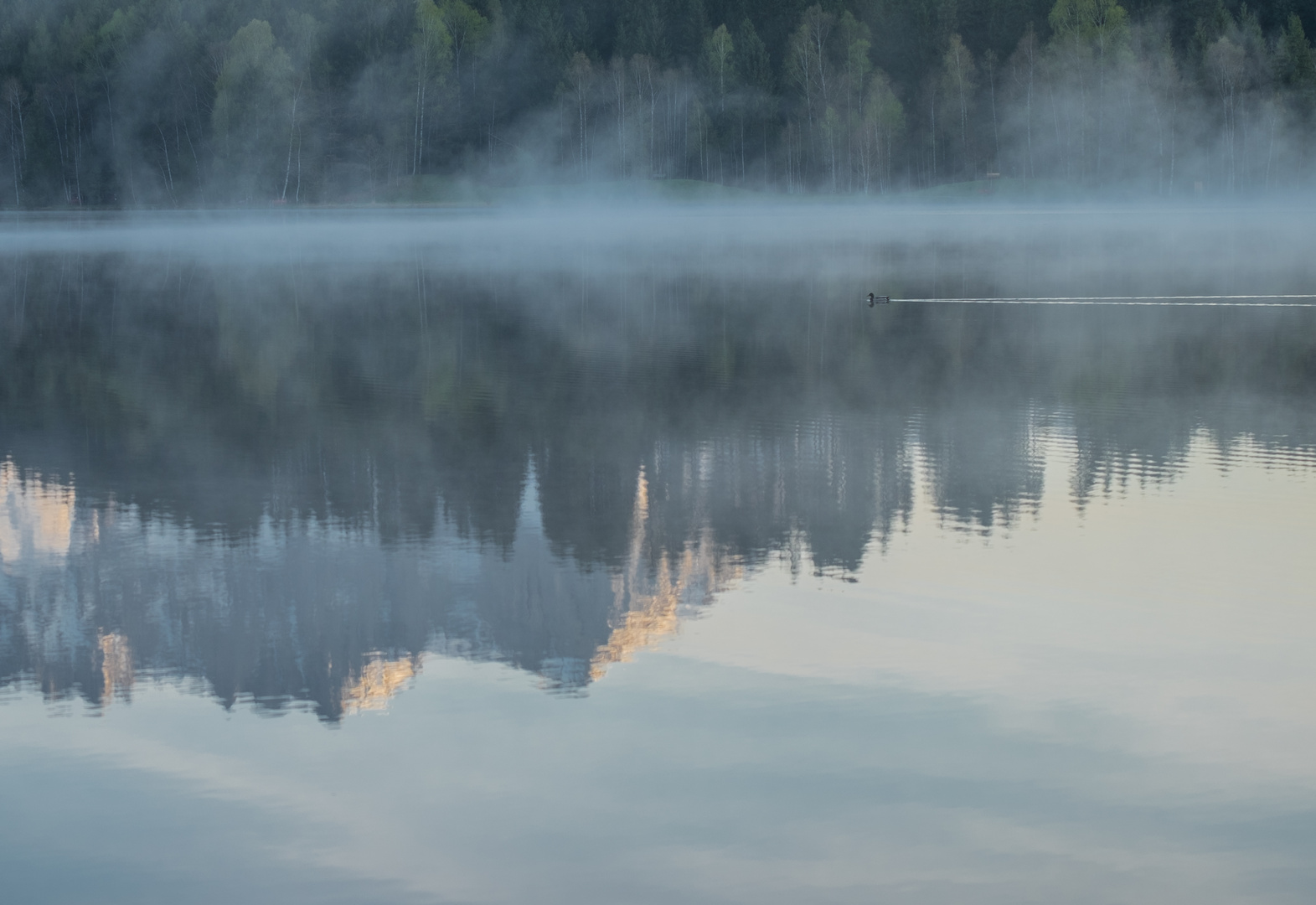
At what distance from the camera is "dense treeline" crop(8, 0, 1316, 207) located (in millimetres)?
99062

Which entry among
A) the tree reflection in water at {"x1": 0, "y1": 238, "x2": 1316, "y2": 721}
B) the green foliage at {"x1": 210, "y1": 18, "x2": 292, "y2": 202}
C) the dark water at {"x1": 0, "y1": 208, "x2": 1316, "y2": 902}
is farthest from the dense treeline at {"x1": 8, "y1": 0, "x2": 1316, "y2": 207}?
the dark water at {"x1": 0, "y1": 208, "x2": 1316, "y2": 902}

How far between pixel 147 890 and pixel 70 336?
19791mm

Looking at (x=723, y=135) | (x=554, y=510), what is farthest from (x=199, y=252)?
(x=723, y=135)

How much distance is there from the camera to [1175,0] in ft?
359

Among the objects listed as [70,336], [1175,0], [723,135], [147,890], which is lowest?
[147,890]

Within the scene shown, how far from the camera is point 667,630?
7.98m

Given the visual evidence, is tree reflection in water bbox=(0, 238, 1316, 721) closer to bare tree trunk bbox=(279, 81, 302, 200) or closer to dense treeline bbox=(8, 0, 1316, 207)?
bare tree trunk bbox=(279, 81, 302, 200)

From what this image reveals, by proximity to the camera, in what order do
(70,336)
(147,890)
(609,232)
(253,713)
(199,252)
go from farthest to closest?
(609,232) → (199,252) → (70,336) → (253,713) → (147,890)

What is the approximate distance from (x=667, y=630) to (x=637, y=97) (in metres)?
105

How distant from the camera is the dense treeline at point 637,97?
325ft

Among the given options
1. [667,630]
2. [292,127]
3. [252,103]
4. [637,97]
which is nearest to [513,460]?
[667,630]

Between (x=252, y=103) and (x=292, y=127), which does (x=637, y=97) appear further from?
(x=252, y=103)

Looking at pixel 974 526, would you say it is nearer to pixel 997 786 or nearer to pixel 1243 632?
pixel 1243 632

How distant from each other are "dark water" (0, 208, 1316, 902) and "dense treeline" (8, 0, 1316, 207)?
273 ft
